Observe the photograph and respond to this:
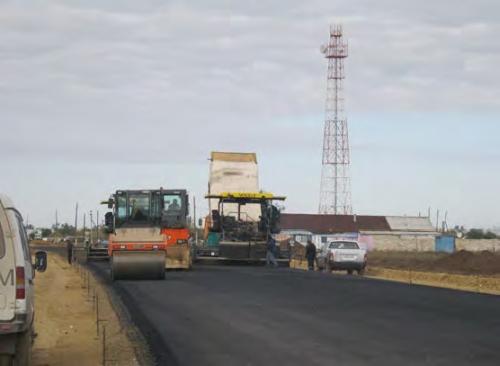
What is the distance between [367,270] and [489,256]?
1380cm

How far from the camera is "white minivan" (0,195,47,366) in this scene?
34.7ft

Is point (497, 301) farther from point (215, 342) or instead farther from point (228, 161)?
point (228, 161)

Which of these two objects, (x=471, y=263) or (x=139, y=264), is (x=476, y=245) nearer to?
(x=471, y=263)

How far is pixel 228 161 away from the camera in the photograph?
46.9 meters

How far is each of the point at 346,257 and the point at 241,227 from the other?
5.07m

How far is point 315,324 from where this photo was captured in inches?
690

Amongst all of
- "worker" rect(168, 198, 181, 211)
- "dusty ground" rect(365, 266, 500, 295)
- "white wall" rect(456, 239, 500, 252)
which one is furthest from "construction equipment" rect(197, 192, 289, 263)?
"white wall" rect(456, 239, 500, 252)

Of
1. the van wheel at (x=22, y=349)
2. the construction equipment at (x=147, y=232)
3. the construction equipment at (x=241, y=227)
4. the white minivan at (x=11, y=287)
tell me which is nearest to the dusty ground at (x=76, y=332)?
the construction equipment at (x=147, y=232)

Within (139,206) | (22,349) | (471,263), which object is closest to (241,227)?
(139,206)

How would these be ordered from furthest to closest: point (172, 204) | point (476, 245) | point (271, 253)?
point (476, 245), point (271, 253), point (172, 204)

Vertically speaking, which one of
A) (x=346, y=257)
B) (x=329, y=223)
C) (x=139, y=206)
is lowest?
(x=346, y=257)

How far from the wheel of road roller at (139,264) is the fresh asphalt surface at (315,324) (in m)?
2.59

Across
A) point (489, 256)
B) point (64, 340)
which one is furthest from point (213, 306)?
point (489, 256)

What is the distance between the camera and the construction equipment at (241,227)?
141 feet
